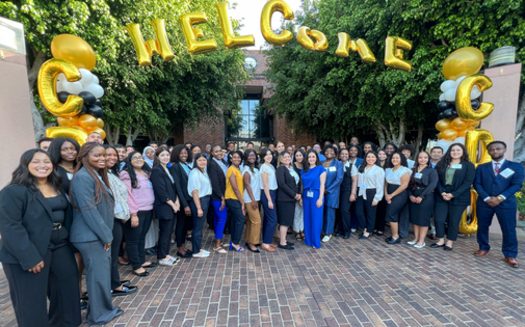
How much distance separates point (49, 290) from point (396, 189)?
537 cm

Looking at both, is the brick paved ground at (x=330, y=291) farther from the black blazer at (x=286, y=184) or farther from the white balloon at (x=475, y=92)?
the white balloon at (x=475, y=92)

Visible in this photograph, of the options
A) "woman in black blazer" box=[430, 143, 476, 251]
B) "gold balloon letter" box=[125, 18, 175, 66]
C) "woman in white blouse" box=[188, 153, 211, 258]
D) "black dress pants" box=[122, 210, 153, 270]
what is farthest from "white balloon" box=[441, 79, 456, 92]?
"black dress pants" box=[122, 210, 153, 270]

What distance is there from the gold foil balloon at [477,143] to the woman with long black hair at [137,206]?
247 inches

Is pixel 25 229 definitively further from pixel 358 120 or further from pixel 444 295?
pixel 358 120

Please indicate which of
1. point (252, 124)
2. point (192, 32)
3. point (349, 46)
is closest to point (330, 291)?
point (192, 32)

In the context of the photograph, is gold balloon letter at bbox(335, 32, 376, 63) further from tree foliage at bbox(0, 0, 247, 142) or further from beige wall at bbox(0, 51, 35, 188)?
beige wall at bbox(0, 51, 35, 188)

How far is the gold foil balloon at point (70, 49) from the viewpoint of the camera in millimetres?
4305

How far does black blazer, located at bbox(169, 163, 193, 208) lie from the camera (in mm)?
3740

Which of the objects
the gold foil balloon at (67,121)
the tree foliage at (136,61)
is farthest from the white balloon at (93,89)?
the tree foliage at (136,61)

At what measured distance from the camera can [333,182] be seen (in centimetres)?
461

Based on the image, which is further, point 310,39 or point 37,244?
point 310,39

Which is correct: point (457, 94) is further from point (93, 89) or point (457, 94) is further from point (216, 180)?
point (93, 89)

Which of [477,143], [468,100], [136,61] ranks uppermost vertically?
[136,61]

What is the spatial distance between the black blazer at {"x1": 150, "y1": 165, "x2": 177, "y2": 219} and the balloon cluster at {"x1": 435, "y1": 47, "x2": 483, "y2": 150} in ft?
19.5
